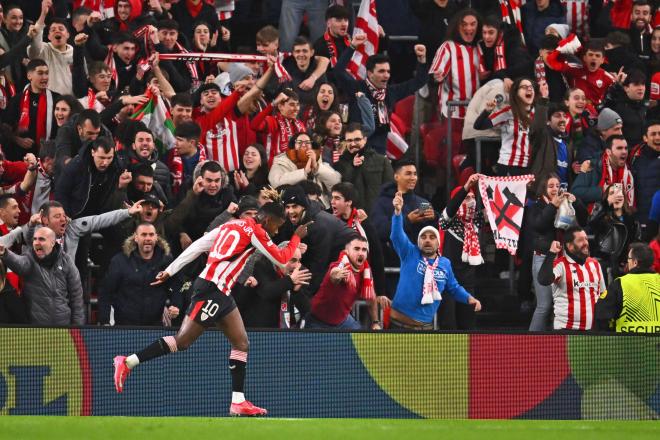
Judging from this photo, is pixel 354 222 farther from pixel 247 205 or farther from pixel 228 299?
pixel 228 299

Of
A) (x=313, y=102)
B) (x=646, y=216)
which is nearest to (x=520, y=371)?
(x=646, y=216)

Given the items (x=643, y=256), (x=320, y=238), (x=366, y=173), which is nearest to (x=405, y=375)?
(x=320, y=238)

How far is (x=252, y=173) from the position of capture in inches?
618

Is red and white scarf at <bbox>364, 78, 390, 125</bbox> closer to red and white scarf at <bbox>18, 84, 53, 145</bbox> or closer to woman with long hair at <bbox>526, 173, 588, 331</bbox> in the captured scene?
woman with long hair at <bbox>526, 173, 588, 331</bbox>

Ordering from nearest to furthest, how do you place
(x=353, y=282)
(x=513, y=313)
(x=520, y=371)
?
(x=520, y=371)
(x=353, y=282)
(x=513, y=313)

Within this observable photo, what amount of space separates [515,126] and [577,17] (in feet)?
11.7

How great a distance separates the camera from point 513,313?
16172 mm

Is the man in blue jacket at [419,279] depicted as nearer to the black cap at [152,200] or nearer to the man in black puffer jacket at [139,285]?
the man in black puffer jacket at [139,285]

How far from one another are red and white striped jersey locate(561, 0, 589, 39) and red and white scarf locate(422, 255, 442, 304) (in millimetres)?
6092

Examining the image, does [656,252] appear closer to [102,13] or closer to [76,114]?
[76,114]

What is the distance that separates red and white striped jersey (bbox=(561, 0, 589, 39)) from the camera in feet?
63.2

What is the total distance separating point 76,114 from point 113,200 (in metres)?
0.99

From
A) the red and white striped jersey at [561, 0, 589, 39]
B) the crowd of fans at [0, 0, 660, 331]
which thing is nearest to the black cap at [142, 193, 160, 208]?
the crowd of fans at [0, 0, 660, 331]

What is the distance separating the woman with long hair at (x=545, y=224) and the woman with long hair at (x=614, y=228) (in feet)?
0.63
